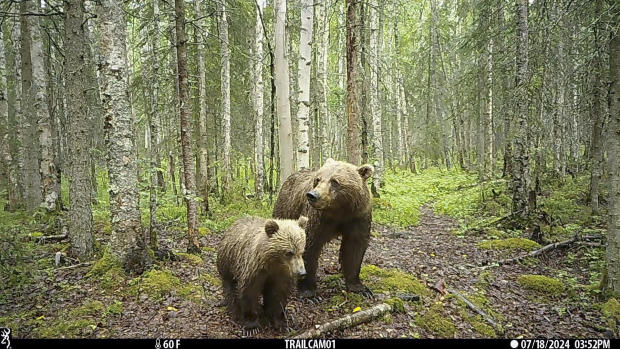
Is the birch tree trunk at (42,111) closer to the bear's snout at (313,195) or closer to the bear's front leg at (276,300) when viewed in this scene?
A: the bear's front leg at (276,300)

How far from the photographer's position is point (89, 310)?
4910 mm

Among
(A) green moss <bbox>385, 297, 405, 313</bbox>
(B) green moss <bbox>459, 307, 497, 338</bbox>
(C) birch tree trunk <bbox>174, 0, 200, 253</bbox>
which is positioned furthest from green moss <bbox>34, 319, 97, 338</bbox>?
(B) green moss <bbox>459, 307, 497, 338</bbox>

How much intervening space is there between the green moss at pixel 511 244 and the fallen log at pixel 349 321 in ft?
15.6

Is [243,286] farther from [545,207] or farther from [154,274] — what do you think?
[545,207]

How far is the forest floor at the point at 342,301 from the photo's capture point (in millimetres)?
4766

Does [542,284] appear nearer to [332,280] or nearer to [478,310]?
[478,310]

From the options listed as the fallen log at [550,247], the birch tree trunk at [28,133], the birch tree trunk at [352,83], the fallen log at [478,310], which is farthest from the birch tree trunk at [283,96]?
the birch tree trunk at [28,133]

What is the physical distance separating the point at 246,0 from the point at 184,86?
430 inches

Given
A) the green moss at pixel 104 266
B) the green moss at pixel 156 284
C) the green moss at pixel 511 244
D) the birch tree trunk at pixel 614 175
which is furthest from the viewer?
the green moss at pixel 511 244

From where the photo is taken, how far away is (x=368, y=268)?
7055 mm

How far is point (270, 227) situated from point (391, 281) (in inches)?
116

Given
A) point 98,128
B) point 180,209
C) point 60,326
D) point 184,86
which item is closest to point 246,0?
point 180,209

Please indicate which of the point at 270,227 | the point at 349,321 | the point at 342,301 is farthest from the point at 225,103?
the point at 349,321

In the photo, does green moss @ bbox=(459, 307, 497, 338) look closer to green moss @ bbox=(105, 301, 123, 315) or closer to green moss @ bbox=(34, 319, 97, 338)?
green moss @ bbox=(105, 301, 123, 315)
